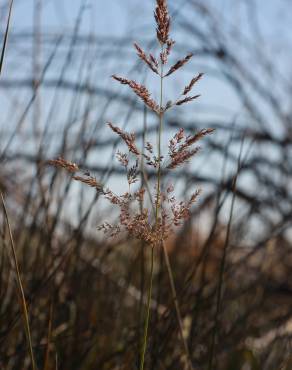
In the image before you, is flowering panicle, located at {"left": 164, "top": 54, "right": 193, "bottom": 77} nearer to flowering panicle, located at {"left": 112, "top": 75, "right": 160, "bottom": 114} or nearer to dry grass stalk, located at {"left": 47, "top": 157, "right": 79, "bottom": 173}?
flowering panicle, located at {"left": 112, "top": 75, "right": 160, "bottom": 114}

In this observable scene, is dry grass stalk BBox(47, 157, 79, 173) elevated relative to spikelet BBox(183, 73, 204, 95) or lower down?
lower down

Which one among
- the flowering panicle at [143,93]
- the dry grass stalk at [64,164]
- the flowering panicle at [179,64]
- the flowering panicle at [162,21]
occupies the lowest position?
the dry grass stalk at [64,164]

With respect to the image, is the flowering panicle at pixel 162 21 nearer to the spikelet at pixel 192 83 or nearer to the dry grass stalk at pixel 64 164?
the spikelet at pixel 192 83

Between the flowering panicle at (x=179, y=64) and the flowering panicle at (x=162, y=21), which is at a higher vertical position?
the flowering panicle at (x=162, y=21)

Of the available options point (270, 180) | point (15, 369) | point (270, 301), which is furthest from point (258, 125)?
point (15, 369)

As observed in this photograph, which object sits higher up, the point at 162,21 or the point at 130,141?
the point at 162,21

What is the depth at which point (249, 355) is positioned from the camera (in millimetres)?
1229

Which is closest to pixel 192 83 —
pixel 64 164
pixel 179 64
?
pixel 179 64

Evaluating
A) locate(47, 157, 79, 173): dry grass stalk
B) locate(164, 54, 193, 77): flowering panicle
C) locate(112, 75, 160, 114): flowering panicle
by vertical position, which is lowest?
locate(47, 157, 79, 173): dry grass stalk

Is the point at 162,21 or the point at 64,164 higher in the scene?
the point at 162,21

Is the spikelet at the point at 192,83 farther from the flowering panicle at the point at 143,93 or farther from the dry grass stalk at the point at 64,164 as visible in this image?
the dry grass stalk at the point at 64,164

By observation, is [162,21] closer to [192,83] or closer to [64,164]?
[192,83]

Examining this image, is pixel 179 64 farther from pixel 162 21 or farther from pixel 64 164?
pixel 64 164

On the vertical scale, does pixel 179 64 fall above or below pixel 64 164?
above
